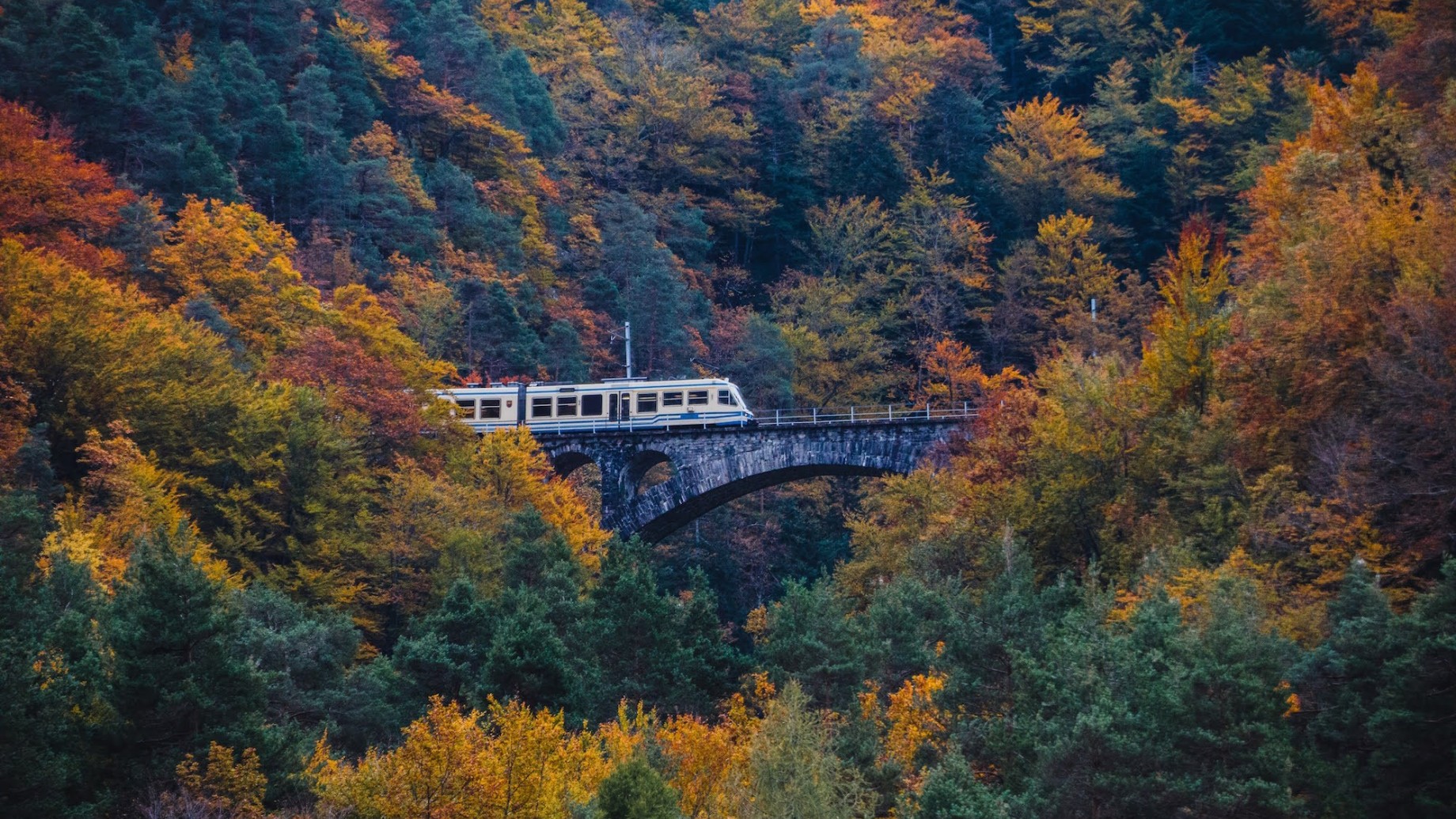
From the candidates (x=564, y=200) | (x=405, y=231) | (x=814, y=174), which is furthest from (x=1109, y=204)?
(x=405, y=231)

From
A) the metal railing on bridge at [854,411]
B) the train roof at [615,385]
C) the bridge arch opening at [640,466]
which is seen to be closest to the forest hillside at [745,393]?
the metal railing on bridge at [854,411]

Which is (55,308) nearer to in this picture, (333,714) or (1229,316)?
(333,714)

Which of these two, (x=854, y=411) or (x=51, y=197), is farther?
(x=854, y=411)

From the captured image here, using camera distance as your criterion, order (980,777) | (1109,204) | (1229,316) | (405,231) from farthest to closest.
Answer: (1109,204) < (405,231) < (1229,316) < (980,777)

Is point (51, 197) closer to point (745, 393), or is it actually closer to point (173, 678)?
point (745, 393)

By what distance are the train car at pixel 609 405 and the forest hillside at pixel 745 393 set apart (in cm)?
192

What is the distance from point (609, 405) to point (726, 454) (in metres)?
4.11

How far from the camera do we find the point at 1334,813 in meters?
20.8

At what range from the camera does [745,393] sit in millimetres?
60375

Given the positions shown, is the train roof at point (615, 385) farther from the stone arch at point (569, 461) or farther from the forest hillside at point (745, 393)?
the stone arch at point (569, 461)

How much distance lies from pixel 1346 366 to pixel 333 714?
19.3m

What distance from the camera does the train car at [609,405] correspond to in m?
47.8

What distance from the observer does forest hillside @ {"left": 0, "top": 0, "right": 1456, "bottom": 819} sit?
21.6 metres

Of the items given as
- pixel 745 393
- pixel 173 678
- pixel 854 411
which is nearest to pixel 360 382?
pixel 854 411
